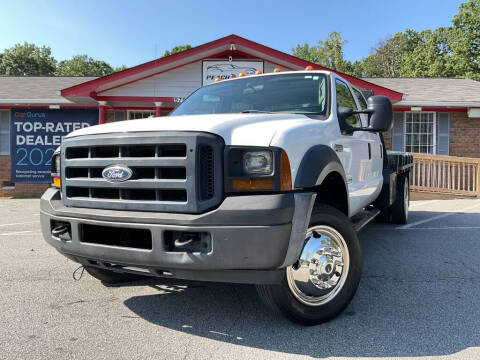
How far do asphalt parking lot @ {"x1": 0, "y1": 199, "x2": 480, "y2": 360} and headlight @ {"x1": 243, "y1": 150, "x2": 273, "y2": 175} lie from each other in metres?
1.10

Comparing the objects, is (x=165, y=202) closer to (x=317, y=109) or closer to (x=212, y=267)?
(x=212, y=267)

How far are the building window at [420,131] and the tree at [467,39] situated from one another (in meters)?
25.2

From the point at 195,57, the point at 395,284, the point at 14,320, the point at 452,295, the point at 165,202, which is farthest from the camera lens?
the point at 195,57

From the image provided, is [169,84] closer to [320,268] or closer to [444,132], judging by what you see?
[444,132]

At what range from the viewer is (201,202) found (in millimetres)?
2281

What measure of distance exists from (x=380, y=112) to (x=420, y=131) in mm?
11509

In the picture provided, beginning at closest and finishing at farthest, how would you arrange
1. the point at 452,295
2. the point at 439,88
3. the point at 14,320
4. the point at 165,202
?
1. the point at 165,202
2. the point at 14,320
3. the point at 452,295
4. the point at 439,88

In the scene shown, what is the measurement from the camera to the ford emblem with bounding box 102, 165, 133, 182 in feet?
8.24

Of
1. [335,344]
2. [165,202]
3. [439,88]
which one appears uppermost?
[439,88]

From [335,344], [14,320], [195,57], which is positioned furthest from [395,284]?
[195,57]

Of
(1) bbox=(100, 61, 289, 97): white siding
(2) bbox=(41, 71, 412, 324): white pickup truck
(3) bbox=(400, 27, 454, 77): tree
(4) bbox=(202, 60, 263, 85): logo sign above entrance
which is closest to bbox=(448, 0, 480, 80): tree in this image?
(3) bbox=(400, 27, 454, 77): tree

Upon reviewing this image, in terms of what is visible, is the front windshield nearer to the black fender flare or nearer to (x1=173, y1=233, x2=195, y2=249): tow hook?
the black fender flare

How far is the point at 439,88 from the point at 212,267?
49.8 feet

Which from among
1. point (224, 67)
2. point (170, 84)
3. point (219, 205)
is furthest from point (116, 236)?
point (170, 84)
